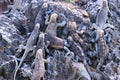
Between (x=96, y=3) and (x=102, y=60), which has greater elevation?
(x=96, y=3)

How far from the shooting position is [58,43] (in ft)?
21.8

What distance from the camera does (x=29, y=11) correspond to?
24.8 ft

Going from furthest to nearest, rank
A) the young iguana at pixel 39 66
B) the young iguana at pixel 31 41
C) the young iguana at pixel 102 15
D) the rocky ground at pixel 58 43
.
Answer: the young iguana at pixel 102 15, the young iguana at pixel 31 41, the rocky ground at pixel 58 43, the young iguana at pixel 39 66

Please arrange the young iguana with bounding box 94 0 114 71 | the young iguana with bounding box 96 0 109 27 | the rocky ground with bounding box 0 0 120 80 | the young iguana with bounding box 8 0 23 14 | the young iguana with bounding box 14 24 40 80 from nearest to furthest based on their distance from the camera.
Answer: the rocky ground with bounding box 0 0 120 80 < the young iguana with bounding box 14 24 40 80 < the young iguana with bounding box 94 0 114 71 < the young iguana with bounding box 96 0 109 27 < the young iguana with bounding box 8 0 23 14

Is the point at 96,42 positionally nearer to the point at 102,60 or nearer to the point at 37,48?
the point at 102,60

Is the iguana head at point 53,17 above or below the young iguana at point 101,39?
above

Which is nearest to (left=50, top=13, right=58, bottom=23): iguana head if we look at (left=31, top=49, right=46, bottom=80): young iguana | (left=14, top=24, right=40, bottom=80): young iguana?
(left=14, top=24, right=40, bottom=80): young iguana

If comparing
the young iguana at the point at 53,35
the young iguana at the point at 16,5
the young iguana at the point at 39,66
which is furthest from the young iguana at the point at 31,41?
the young iguana at the point at 16,5

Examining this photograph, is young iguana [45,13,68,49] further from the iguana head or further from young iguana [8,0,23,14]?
young iguana [8,0,23,14]

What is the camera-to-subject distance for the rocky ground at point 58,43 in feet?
20.4

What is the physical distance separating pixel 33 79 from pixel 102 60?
5.90 feet

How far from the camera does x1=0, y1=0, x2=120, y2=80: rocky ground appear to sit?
621 cm

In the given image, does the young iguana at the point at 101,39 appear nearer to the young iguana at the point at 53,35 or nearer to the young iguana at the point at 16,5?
the young iguana at the point at 53,35

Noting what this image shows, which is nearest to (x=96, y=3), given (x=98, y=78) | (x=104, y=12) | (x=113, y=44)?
(x=104, y=12)
